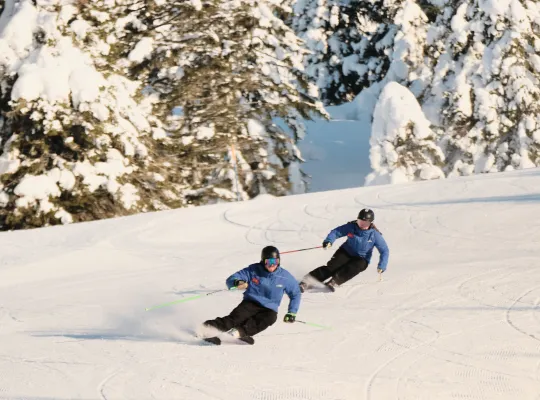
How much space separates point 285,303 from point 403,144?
1736 centimetres

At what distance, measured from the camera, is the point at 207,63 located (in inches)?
926

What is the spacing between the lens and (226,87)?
2392 centimetres

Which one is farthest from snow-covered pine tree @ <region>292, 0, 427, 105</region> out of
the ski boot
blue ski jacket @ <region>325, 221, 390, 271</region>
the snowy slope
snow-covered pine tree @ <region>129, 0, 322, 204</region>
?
the ski boot

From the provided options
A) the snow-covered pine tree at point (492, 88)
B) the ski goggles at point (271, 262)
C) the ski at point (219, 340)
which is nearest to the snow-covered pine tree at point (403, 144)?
the snow-covered pine tree at point (492, 88)

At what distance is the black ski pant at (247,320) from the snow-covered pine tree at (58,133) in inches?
407

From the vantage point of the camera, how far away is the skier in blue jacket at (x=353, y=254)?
12.0m

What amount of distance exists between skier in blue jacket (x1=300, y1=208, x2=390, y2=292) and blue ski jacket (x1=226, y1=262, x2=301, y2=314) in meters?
2.50

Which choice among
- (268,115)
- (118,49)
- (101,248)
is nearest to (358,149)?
(268,115)

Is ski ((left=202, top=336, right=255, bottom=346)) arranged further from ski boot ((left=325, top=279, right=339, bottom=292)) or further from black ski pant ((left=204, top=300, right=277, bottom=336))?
ski boot ((left=325, top=279, right=339, bottom=292))

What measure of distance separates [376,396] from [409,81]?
24299 mm

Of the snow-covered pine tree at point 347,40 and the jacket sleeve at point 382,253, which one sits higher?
the jacket sleeve at point 382,253

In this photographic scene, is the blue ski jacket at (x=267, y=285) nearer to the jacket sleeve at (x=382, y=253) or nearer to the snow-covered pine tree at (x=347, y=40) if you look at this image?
the jacket sleeve at (x=382, y=253)

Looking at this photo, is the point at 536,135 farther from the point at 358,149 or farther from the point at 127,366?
the point at 127,366

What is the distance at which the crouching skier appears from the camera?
922cm
